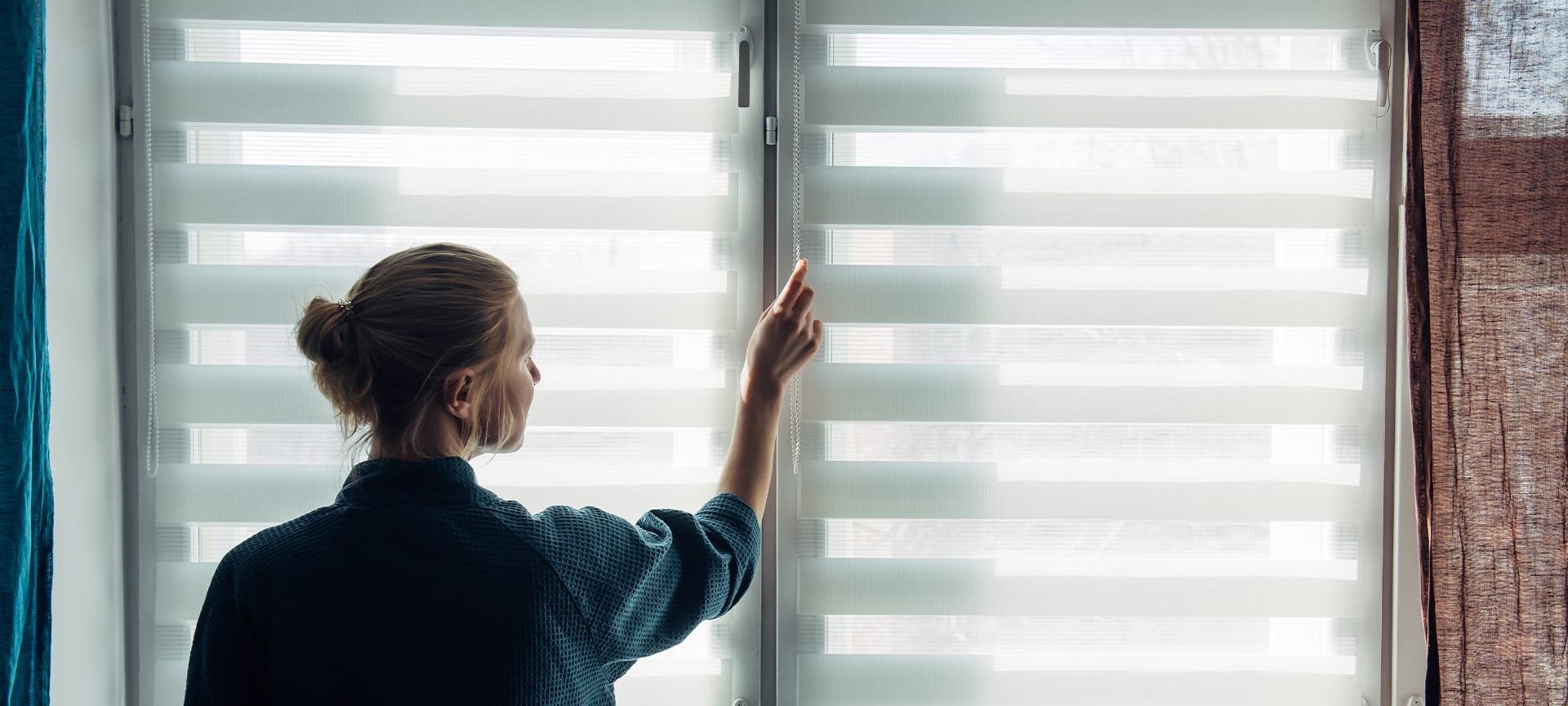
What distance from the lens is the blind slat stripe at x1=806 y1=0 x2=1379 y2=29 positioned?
1166 millimetres

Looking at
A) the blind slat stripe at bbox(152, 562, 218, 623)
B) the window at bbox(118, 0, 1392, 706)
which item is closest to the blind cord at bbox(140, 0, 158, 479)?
the window at bbox(118, 0, 1392, 706)

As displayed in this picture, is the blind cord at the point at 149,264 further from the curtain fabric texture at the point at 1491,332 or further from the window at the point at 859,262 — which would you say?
the curtain fabric texture at the point at 1491,332

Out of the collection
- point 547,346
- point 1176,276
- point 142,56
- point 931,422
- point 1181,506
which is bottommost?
point 1181,506

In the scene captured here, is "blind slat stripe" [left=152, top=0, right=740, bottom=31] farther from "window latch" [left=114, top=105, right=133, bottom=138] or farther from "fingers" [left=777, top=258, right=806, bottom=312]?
"fingers" [left=777, top=258, right=806, bottom=312]

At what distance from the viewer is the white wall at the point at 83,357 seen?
3.54 feet

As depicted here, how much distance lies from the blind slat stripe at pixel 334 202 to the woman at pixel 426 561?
0.36 metres

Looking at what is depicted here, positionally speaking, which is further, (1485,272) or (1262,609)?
(1262,609)

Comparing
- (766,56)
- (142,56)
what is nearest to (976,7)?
(766,56)

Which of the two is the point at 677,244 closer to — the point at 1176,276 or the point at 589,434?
the point at 589,434

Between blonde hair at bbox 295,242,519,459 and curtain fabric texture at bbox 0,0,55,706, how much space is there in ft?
1.40

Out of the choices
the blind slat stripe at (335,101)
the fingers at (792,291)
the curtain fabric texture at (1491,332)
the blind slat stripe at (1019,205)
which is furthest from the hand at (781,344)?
the curtain fabric texture at (1491,332)

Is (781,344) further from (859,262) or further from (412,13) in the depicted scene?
(412,13)

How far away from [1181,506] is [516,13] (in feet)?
3.75

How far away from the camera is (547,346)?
3.86 feet
